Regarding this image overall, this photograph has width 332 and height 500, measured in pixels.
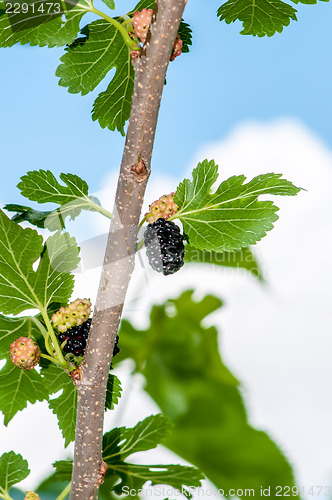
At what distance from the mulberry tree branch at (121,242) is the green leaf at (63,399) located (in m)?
0.09

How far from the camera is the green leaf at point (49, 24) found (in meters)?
0.58

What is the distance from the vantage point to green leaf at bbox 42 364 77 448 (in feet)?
2.36

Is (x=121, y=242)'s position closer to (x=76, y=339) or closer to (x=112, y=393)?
(x=76, y=339)

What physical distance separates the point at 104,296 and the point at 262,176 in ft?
0.71

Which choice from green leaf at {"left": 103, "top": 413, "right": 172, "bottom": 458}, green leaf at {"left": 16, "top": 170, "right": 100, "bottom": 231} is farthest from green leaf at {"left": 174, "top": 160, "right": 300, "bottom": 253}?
green leaf at {"left": 103, "top": 413, "right": 172, "bottom": 458}

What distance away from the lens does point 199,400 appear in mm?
1646

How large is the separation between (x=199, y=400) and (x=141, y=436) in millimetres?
775

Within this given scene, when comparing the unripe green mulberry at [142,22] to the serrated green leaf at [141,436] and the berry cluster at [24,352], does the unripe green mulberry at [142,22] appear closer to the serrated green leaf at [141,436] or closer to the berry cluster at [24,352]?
the berry cluster at [24,352]

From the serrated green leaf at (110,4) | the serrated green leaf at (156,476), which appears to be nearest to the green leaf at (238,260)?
the serrated green leaf at (156,476)

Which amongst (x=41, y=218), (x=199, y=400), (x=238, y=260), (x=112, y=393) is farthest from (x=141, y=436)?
(x=199, y=400)

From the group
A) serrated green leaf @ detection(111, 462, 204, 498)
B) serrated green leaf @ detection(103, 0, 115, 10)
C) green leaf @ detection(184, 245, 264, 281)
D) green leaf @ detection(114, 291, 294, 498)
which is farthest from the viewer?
green leaf @ detection(114, 291, 294, 498)

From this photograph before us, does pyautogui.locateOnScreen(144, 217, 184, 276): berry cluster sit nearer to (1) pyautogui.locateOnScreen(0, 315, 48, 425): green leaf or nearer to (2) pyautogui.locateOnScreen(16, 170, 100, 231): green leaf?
→ (2) pyautogui.locateOnScreen(16, 170, 100, 231): green leaf

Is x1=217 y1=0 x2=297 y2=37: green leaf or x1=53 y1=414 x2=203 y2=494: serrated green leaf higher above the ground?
x1=217 y1=0 x2=297 y2=37: green leaf

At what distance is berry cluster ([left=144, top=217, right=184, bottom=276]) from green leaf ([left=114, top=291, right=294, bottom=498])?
0.99m
